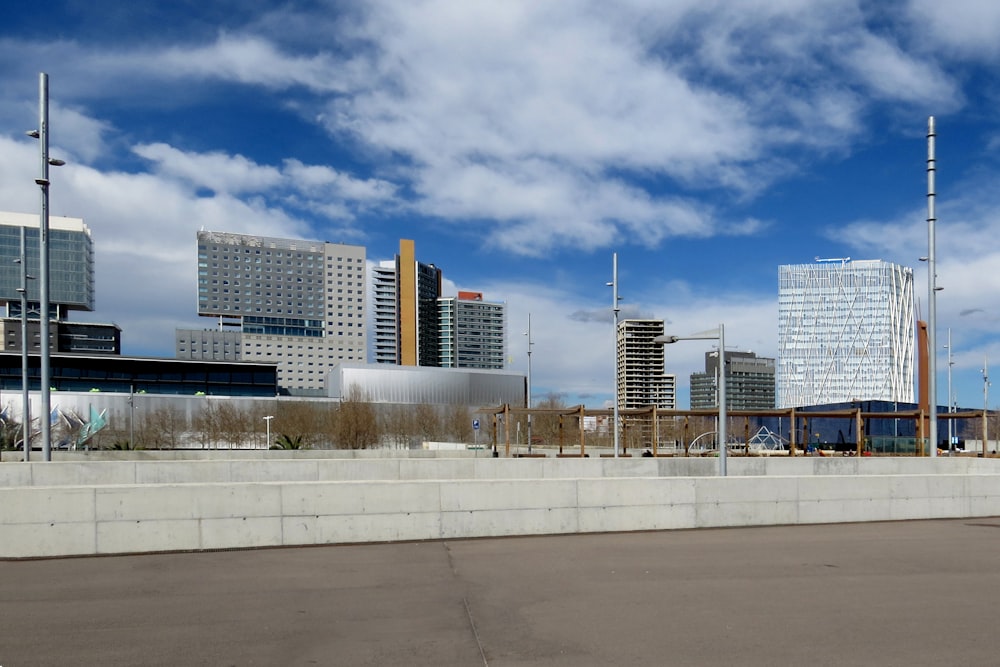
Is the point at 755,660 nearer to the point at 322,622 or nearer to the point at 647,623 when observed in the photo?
the point at 647,623

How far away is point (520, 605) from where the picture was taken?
7.96 metres

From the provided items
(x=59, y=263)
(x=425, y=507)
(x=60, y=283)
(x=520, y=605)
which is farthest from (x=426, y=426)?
(x=59, y=263)

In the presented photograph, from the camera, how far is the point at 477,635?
6.92 m

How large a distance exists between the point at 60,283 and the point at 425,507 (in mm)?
176655

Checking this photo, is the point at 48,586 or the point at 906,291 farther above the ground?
the point at 906,291

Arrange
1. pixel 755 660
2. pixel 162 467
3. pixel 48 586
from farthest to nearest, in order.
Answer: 1. pixel 162 467
2. pixel 48 586
3. pixel 755 660

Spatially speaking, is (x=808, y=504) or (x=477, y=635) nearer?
(x=477, y=635)

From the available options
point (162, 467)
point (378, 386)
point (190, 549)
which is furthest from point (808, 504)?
point (378, 386)

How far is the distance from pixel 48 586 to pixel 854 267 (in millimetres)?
187256

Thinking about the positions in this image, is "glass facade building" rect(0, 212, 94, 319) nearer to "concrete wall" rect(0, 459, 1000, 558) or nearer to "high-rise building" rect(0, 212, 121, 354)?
"high-rise building" rect(0, 212, 121, 354)

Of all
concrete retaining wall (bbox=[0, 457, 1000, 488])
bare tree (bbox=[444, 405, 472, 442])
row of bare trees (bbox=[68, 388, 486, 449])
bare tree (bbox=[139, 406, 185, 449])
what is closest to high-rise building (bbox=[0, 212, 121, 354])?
Answer: bare tree (bbox=[139, 406, 185, 449])

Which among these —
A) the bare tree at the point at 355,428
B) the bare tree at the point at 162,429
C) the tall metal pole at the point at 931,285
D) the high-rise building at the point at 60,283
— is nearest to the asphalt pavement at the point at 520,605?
the tall metal pole at the point at 931,285

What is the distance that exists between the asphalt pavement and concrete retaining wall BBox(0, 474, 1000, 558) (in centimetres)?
43

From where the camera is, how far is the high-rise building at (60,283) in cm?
13488
